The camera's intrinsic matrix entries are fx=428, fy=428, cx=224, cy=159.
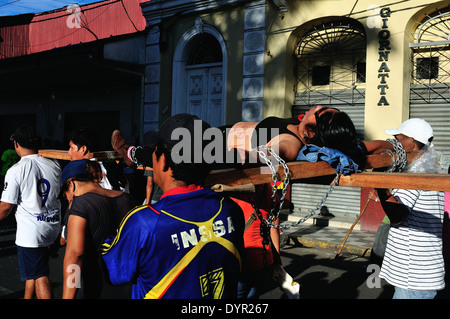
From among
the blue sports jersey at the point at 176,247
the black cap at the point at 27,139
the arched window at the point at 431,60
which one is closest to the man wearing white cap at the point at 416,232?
the blue sports jersey at the point at 176,247

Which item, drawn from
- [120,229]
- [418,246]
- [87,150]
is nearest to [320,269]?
[418,246]

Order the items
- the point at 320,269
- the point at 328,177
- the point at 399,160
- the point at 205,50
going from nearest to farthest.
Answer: the point at 328,177, the point at 399,160, the point at 320,269, the point at 205,50

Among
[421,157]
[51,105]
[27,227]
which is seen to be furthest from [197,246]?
[51,105]

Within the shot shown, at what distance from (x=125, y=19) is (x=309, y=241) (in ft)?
34.5

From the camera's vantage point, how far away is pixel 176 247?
1.88 m

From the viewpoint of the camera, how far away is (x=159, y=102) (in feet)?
39.6

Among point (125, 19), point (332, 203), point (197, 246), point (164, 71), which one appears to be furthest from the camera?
point (125, 19)

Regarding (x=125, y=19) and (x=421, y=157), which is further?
(x=125, y=19)

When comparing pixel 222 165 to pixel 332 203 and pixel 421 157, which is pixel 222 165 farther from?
pixel 332 203

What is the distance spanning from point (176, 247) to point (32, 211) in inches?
127

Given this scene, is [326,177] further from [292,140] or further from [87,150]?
[87,150]

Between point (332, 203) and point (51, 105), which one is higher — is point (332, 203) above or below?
below

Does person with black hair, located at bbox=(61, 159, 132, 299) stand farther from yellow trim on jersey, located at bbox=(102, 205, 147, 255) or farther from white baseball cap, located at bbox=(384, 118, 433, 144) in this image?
white baseball cap, located at bbox=(384, 118, 433, 144)

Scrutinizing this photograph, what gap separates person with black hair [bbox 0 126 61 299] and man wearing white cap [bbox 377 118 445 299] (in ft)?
11.1
